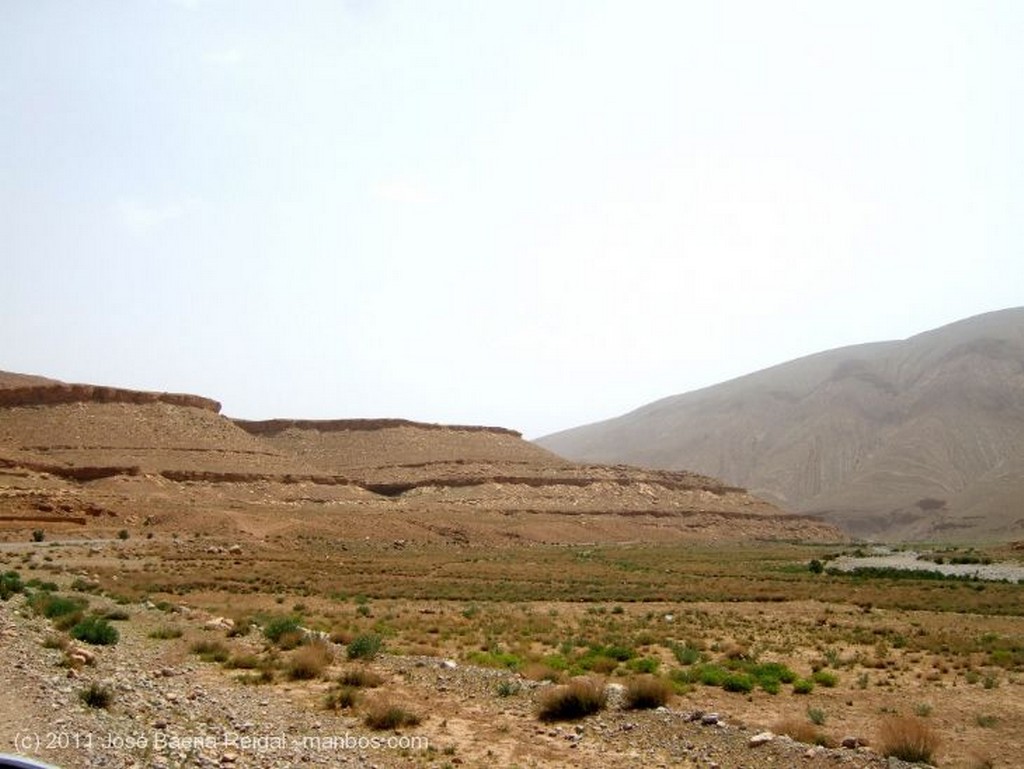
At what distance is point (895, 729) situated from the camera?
12516mm

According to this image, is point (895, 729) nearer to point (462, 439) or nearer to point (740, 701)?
point (740, 701)

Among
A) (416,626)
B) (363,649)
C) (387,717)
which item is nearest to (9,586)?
(416,626)

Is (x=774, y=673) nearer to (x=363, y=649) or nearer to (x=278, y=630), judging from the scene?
(x=363, y=649)

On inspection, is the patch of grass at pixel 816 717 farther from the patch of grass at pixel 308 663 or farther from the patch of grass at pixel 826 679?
the patch of grass at pixel 308 663

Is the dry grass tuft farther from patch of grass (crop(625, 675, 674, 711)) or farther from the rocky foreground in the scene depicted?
patch of grass (crop(625, 675, 674, 711))

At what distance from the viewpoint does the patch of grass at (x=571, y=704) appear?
1348cm

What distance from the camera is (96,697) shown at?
11.2 metres

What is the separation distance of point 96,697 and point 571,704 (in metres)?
6.36

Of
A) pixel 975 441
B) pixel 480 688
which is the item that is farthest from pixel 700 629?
pixel 975 441

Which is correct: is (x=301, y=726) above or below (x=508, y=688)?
above

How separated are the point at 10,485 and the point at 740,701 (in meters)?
53.7

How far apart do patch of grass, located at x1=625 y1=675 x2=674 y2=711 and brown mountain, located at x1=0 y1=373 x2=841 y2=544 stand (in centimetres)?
4359

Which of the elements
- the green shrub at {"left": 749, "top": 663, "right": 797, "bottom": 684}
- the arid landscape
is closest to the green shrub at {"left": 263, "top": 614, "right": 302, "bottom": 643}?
the arid landscape

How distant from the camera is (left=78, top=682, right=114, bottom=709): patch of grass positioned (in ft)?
36.5
